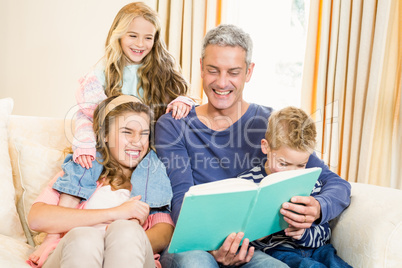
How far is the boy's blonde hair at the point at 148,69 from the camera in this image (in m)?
1.91

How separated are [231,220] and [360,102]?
1.89 m

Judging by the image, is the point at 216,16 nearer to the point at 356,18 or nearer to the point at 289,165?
the point at 356,18

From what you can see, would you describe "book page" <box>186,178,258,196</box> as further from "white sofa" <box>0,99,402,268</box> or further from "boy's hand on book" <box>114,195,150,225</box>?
"white sofa" <box>0,99,402,268</box>

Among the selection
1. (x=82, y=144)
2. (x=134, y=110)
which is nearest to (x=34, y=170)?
(x=82, y=144)

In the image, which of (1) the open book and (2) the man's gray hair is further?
(2) the man's gray hair

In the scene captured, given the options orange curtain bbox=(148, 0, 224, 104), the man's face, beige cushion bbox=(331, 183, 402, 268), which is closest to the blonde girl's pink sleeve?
the man's face

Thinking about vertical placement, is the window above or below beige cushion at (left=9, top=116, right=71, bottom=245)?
above

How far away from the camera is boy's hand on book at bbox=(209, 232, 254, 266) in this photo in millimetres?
1211

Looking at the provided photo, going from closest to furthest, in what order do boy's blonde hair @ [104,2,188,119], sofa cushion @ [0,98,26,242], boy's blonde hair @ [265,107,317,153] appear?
boy's blonde hair @ [265,107,317,153]
sofa cushion @ [0,98,26,242]
boy's blonde hair @ [104,2,188,119]

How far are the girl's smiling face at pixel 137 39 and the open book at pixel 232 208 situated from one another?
1022 mm

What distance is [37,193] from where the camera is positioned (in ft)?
5.45

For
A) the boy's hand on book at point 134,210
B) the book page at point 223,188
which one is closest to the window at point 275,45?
the boy's hand on book at point 134,210

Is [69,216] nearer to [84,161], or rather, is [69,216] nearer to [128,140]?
[84,161]

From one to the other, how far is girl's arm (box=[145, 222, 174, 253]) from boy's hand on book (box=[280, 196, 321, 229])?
1.39ft
